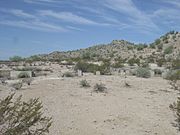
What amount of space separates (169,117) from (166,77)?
1948 cm

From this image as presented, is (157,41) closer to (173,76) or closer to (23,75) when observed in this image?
(173,76)

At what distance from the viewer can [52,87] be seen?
25.4 m

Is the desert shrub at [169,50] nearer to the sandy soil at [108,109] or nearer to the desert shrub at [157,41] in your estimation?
the desert shrub at [157,41]

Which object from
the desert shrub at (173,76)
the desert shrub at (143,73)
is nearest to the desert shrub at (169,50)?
the desert shrub at (143,73)

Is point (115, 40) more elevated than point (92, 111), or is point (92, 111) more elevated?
point (115, 40)

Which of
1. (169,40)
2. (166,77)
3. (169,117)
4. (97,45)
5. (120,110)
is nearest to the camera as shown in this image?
(169,117)

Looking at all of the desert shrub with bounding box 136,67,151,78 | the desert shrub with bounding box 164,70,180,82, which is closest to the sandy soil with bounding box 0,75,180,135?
the desert shrub with bounding box 164,70,180,82

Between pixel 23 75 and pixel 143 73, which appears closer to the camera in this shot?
pixel 23 75

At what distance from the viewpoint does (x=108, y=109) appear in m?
18.1

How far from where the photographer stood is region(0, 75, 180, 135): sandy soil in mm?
14445

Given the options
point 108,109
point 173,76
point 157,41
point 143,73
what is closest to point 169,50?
point 157,41

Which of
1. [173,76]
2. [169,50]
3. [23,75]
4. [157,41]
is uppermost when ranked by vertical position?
[157,41]

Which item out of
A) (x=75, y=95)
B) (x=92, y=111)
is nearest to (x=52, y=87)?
(x=75, y=95)

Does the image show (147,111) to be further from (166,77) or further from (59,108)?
(166,77)
